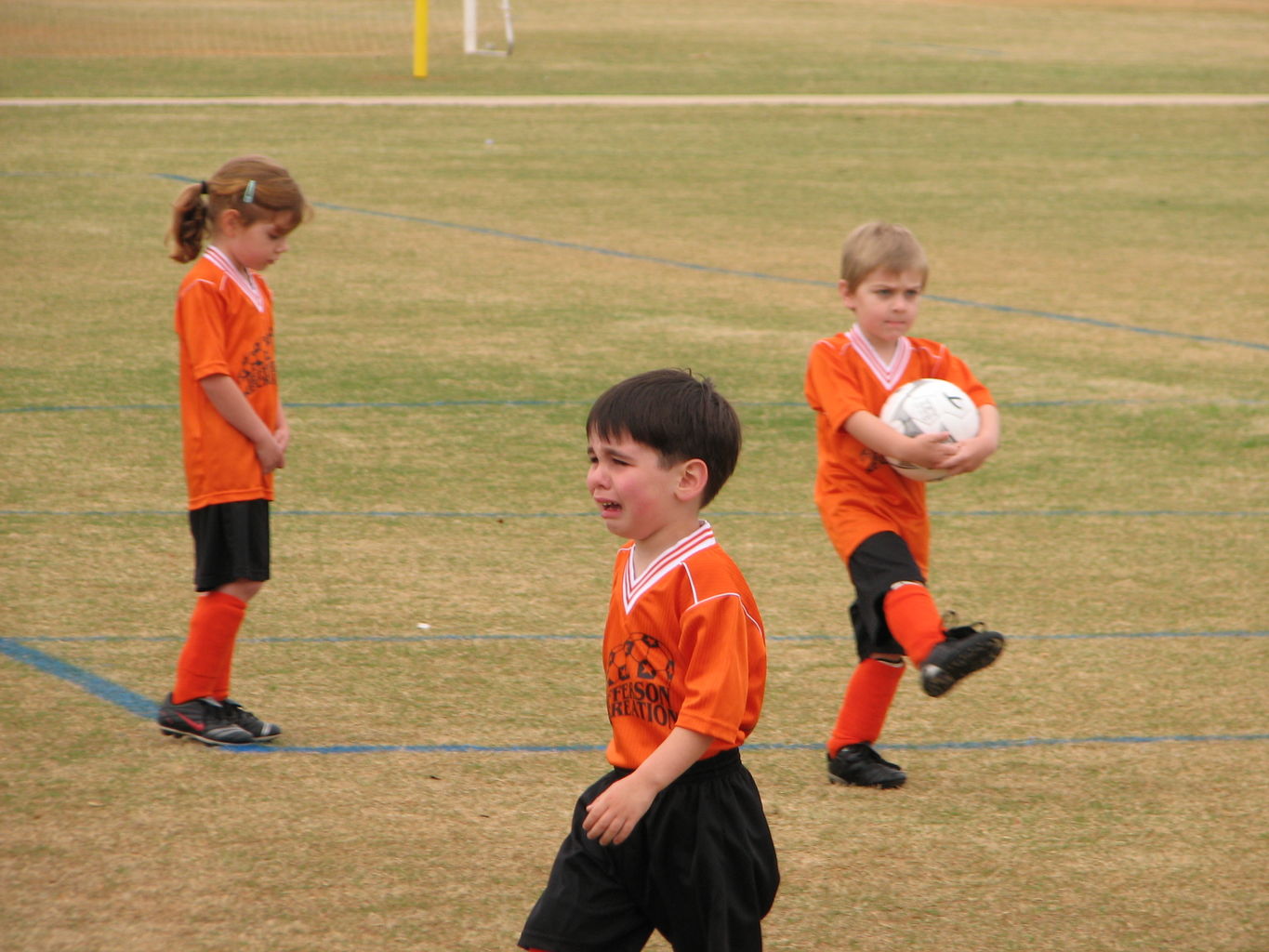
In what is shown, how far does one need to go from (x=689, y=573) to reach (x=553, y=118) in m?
20.3

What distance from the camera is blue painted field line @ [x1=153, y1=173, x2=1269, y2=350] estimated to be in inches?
397

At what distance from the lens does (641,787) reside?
256cm

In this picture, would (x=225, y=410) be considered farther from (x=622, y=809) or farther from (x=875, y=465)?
(x=622, y=809)

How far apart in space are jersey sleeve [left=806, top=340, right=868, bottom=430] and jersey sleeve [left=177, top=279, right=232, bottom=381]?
1.52 meters

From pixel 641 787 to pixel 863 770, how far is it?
170cm

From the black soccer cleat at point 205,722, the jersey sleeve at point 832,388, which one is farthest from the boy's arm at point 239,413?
the jersey sleeve at point 832,388

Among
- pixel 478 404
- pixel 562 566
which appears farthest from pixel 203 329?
pixel 478 404

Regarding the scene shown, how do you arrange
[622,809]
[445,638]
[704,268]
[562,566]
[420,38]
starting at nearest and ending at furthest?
[622,809]
[445,638]
[562,566]
[704,268]
[420,38]

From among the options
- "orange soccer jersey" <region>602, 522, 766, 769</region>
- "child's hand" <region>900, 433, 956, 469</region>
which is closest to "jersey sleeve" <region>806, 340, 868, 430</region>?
"child's hand" <region>900, 433, 956, 469</region>

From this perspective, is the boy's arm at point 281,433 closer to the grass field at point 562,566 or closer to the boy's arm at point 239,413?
the boy's arm at point 239,413

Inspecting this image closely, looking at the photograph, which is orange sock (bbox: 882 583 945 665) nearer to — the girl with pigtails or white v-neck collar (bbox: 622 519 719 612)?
white v-neck collar (bbox: 622 519 719 612)

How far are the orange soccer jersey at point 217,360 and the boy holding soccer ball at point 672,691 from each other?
1705 mm

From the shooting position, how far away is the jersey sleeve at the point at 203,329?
4094 mm

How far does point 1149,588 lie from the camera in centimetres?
577
